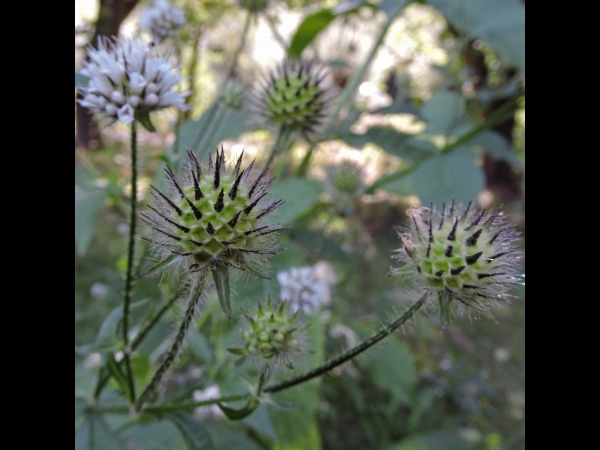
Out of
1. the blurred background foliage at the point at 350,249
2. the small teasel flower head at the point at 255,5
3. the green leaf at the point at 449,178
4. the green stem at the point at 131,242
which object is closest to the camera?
the green stem at the point at 131,242

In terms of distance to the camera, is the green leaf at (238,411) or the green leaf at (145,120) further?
the green leaf at (145,120)

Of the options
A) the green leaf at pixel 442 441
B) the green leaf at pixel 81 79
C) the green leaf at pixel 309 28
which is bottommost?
the green leaf at pixel 442 441

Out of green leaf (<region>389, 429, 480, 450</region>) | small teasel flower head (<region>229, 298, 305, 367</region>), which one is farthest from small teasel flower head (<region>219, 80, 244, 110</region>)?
green leaf (<region>389, 429, 480, 450</region>)

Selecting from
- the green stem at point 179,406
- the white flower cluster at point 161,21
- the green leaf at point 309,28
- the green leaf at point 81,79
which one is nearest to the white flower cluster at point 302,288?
the green stem at point 179,406

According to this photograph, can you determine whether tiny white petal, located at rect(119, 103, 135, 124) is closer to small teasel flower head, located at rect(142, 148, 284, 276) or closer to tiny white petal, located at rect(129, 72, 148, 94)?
tiny white petal, located at rect(129, 72, 148, 94)

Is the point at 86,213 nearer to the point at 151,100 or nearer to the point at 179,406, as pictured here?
the point at 151,100

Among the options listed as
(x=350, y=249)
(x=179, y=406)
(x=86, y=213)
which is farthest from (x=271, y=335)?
(x=350, y=249)

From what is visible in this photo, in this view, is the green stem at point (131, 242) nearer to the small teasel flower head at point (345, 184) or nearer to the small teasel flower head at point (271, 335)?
the small teasel flower head at point (271, 335)
